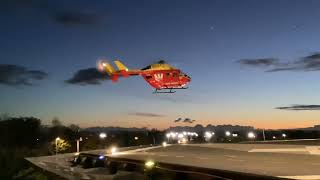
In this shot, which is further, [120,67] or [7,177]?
[120,67]

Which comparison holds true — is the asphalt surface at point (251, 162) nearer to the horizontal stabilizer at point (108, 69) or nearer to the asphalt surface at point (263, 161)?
the asphalt surface at point (263, 161)

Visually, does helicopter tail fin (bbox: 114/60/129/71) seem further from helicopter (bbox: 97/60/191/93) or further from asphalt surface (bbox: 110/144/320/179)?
asphalt surface (bbox: 110/144/320/179)

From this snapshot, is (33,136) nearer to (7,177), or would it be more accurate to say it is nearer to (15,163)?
(15,163)

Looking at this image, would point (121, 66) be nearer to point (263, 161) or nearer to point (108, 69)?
point (108, 69)

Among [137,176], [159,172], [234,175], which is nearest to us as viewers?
[234,175]

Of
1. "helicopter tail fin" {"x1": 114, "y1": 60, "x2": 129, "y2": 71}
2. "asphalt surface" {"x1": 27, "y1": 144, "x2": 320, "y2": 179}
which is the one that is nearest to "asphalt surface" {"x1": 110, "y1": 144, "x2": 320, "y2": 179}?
"asphalt surface" {"x1": 27, "y1": 144, "x2": 320, "y2": 179}

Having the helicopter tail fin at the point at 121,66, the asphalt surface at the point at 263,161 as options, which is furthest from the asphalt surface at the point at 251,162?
the helicopter tail fin at the point at 121,66

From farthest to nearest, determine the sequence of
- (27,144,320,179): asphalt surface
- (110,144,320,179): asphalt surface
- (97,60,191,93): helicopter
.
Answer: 1. (97,60,191,93): helicopter
2. (27,144,320,179): asphalt surface
3. (110,144,320,179): asphalt surface

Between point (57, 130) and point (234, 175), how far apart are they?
185 m

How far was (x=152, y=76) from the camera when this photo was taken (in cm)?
5803

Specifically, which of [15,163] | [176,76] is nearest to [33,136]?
[15,163]

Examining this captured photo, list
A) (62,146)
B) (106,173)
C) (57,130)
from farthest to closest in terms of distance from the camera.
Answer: (57,130) < (62,146) < (106,173)

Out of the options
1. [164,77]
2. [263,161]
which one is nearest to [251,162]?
[263,161]

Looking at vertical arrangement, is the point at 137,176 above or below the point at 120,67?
below
